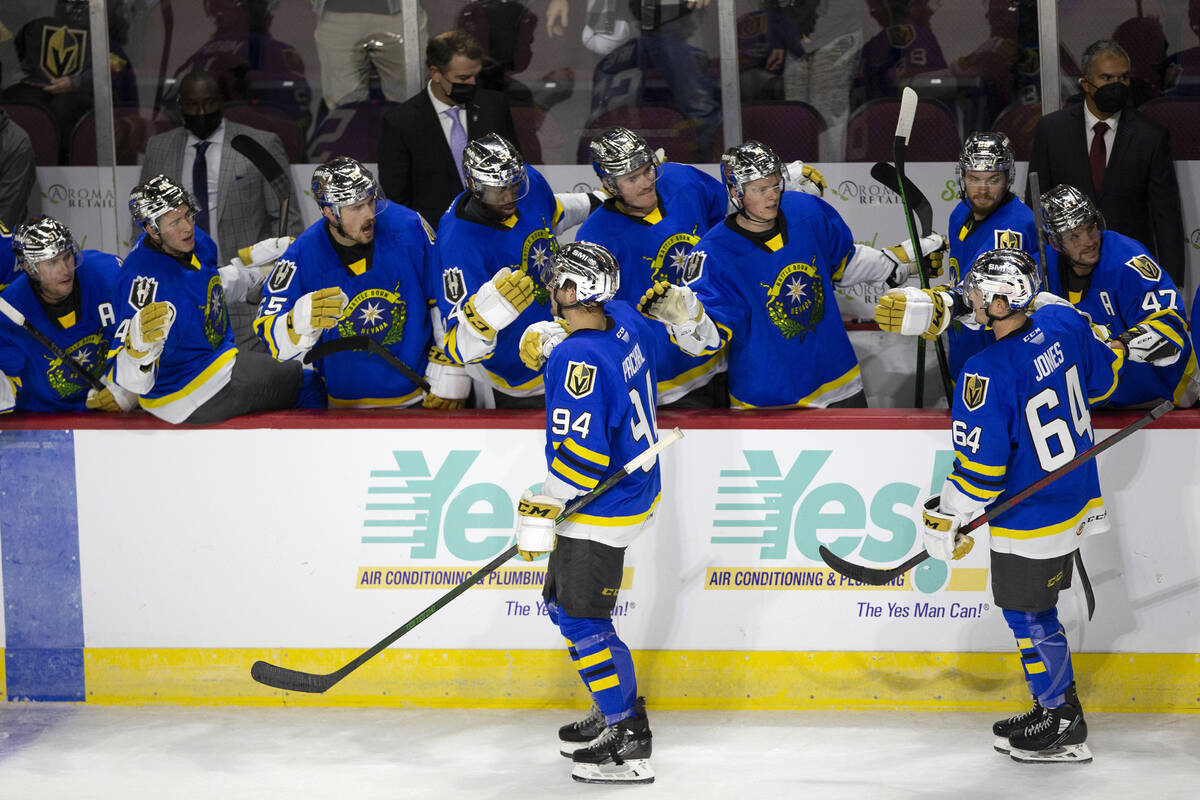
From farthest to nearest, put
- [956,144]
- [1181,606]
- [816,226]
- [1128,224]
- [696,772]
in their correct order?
1. [956,144]
2. [1128,224]
3. [816,226]
4. [1181,606]
5. [696,772]

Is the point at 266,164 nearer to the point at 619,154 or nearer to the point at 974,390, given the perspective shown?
the point at 619,154

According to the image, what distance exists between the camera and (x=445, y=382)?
14.0 feet

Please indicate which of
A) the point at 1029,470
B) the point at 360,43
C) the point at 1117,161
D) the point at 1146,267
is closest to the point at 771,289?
the point at 1029,470

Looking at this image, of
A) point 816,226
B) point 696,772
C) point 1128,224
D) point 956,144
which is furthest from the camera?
point 956,144

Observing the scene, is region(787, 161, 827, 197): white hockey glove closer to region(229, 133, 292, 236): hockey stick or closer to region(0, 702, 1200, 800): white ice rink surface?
region(0, 702, 1200, 800): white ice rink surface

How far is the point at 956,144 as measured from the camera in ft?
18.6

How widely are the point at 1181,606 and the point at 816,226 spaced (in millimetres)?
1501

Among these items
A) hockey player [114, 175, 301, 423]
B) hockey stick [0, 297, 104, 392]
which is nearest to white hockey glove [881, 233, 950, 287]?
hockey player [114, 175, 301, 423]

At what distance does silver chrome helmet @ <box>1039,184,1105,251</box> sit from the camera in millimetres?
3971

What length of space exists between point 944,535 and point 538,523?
1.02 meters

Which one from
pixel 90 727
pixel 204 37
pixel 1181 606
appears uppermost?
pixel 204 37

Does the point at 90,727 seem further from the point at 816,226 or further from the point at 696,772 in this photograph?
the point at 816,226

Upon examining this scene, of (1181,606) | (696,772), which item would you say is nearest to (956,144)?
(1181,606)

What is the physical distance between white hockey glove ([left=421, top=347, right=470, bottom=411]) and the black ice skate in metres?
1.17
